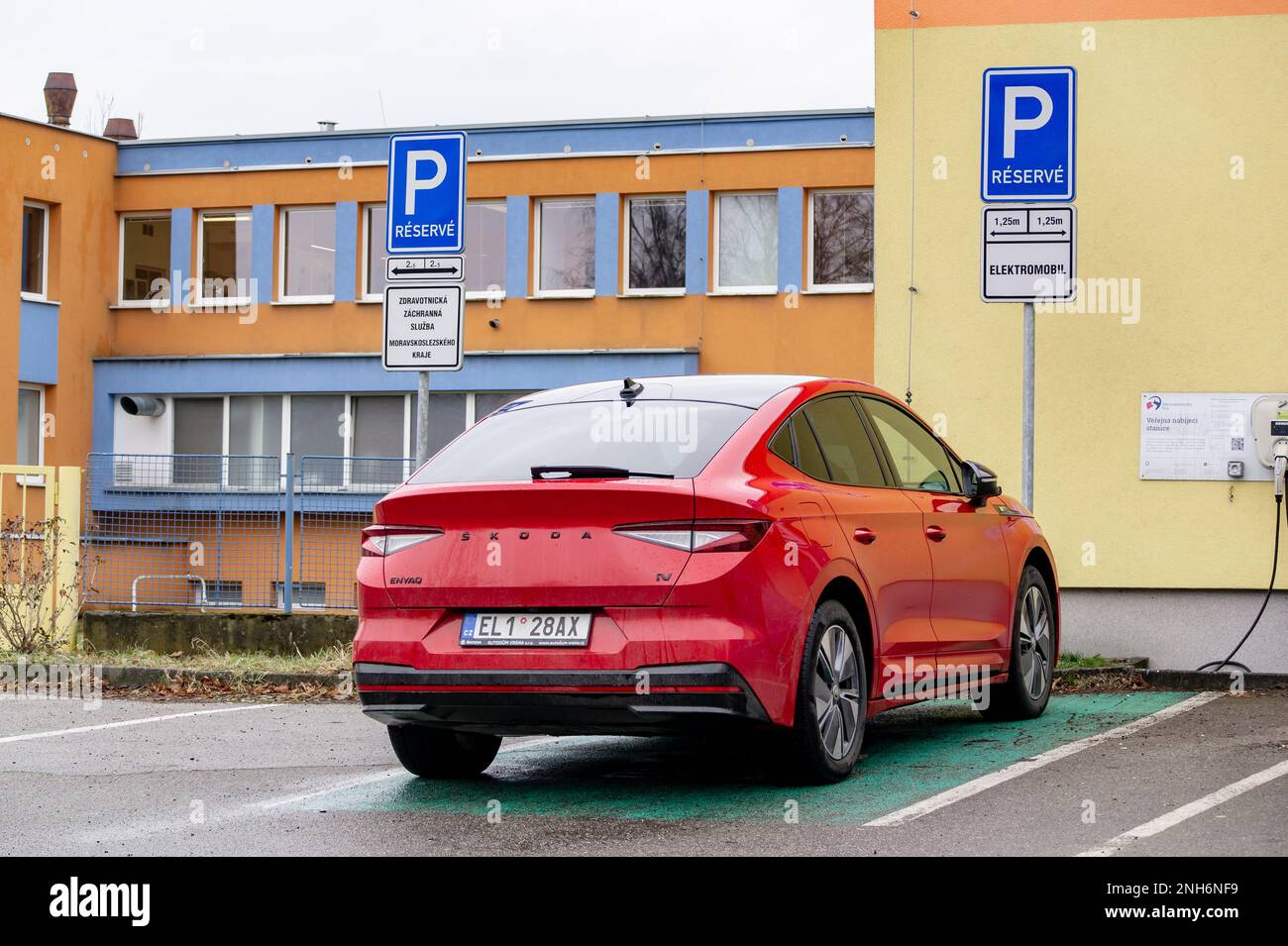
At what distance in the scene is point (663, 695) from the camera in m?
6.51

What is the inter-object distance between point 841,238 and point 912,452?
21866mm

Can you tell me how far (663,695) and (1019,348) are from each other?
22.9ft

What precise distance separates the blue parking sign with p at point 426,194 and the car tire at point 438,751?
4283 mm

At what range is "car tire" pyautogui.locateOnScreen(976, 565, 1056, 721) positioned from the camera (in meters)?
9.23

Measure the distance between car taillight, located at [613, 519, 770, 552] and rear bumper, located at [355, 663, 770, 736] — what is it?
0.44 m

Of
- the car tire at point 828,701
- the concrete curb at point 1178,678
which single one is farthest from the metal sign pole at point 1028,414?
the car tire at point 828,701

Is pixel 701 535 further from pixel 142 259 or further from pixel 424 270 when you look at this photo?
pixel 142 259

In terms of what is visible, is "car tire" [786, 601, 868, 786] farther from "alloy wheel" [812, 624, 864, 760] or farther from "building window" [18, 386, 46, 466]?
"building window" [18, 386, 46, 466]

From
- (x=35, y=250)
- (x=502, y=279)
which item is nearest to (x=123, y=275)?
(x=35, y=250)

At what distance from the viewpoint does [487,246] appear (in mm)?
32188

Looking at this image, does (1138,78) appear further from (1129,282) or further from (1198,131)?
(1129,282)

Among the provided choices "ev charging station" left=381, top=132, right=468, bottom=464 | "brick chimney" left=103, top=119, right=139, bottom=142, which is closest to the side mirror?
"ev charging station" left=381, top=132, right=468, bottom=464

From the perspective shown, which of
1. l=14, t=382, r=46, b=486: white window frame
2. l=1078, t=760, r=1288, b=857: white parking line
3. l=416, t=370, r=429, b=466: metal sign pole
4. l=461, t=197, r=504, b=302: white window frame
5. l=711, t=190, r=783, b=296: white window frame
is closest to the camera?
l=1078, t=760, r=1288, b=857: white parking line

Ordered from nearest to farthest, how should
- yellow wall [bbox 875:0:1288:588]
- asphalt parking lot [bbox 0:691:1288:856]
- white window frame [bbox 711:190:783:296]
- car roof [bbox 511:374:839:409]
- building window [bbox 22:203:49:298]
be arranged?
asphalt parking lot [bbox 0:691:1288:856] → car roof [bbox 511:374:839:409] → yellow wall [bbox 875:0:1288:588] → white window frame [bbox 711:190:783:296] → building window [bbox 22:203:49:298]
